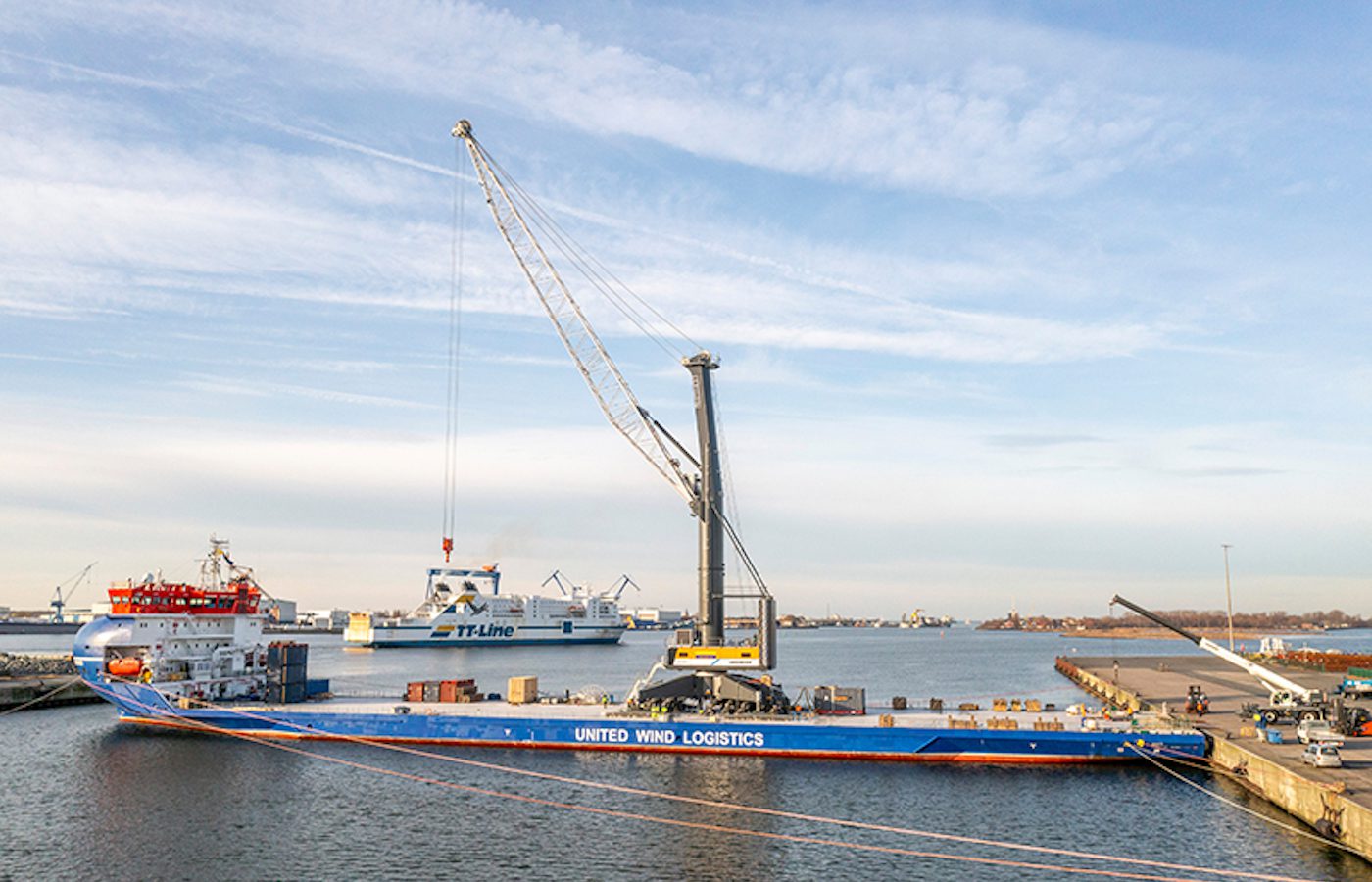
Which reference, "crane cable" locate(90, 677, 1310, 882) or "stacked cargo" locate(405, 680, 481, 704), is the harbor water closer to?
"crane cable" locate(90, 677, 1310, 882)

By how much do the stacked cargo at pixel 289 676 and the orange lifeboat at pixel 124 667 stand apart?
8710mm

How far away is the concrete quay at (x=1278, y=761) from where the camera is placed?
36.3 metres

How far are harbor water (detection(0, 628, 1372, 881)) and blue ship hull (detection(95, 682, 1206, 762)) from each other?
42.8 inches

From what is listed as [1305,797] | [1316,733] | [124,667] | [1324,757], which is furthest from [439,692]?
[1316,733]

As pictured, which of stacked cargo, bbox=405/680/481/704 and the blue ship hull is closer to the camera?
the blue ship hull

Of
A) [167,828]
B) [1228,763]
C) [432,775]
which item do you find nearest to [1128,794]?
[1228,763]

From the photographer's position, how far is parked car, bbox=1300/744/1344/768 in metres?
42.7

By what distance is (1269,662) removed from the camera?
11194 centimetres

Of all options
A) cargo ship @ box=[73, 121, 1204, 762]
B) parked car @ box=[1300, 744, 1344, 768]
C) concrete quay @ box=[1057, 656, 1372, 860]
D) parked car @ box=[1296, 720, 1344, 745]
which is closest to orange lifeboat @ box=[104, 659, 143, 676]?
cargo ship @ box=[73, 121, 1204, 762]

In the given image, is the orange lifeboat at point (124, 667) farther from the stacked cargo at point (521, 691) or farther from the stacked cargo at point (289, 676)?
the stacked cargo at point (521, 691)

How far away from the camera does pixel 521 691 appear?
6556 cm

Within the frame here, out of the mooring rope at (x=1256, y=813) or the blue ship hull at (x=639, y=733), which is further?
the blue ship hull at (x=639, y=733)

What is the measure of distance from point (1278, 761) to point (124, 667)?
226 ft

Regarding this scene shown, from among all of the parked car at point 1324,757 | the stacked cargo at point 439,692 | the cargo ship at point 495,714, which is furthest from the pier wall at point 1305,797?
the stacked cargo at point 439,692
